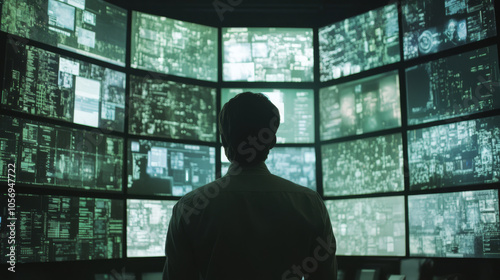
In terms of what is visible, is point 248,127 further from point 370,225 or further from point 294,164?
point 294,164

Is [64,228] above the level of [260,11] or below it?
below

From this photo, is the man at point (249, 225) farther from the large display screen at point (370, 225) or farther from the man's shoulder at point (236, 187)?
the large display screen at point (370, 225)

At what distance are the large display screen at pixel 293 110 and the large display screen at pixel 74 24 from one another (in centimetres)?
87

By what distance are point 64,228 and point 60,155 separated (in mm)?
410

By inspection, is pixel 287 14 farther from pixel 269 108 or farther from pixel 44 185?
pixel 269 108

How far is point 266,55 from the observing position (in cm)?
390

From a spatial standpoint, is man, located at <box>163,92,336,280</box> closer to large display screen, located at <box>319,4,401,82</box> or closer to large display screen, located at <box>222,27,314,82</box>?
large display screen, located at <box>319,4,401,82</box>

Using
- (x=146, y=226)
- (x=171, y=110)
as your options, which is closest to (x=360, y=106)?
(x=171, y=110)

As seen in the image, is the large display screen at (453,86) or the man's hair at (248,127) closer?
the man's hair at (248,127)

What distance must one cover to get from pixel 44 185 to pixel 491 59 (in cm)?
260

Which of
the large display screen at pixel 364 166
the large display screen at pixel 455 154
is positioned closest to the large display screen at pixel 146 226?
Answer: the large display screen at pixel 364 166

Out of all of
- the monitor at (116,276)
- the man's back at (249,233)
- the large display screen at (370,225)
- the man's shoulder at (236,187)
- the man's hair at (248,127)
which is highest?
the man's hair at (248,127)

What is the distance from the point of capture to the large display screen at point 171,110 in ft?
11.5

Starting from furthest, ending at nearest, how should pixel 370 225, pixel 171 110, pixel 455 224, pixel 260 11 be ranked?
pixel 260 11 < pixel 171 110 < pixel 370 225 < pixel 455 224
